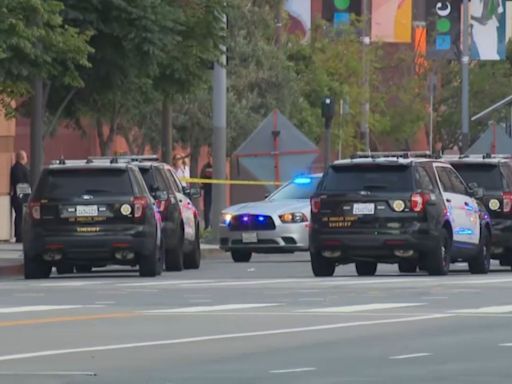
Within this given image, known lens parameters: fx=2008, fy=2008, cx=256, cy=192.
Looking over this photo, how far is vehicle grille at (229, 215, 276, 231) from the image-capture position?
34.4 m

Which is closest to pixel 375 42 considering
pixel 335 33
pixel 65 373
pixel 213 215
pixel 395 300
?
pixel 335 33

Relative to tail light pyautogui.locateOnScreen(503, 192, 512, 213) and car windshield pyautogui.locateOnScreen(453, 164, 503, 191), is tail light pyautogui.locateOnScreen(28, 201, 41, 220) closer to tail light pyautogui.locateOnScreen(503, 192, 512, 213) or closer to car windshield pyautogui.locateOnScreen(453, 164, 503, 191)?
car windshield pyautogui.locateOnScreen(453, 164, 503, 191)

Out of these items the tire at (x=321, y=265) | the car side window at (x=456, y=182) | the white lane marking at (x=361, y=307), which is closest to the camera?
the white lane marking at (x=361, y=307)

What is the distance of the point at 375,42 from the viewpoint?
82.9 m

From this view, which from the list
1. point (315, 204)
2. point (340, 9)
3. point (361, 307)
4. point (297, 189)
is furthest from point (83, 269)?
point (340, 9)

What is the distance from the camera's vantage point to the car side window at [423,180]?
88.2 ft

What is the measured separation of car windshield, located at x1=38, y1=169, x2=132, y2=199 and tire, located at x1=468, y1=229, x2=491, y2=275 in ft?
16.6

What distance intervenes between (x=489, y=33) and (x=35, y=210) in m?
54.6

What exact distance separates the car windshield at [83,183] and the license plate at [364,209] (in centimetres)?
333

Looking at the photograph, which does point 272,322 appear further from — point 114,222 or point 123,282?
point 114,222

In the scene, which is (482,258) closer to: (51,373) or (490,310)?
(490,310)

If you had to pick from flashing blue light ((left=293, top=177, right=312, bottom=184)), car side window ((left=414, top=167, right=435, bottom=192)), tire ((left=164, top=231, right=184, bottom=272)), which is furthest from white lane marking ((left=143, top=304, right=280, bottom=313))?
flashing blue light ((left=293, top=177, right=312, bottom=184))

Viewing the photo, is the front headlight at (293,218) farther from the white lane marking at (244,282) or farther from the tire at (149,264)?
the white lane marking at (244,282)

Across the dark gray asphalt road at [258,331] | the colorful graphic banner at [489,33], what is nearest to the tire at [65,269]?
the dark gray asphalt road at [258,331]
